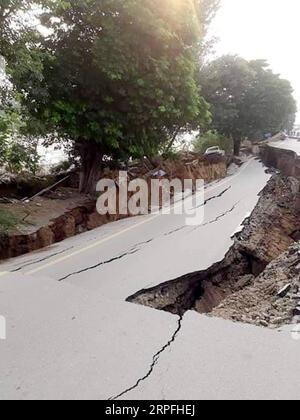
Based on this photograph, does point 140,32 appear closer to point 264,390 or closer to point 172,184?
point 172,184

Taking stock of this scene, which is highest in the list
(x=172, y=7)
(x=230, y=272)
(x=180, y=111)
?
(x=172, y=7)

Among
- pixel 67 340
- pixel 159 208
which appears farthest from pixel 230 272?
pixel 159 208

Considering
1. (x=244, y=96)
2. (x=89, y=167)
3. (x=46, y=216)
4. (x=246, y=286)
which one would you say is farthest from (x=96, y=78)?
(x=244, y=96)

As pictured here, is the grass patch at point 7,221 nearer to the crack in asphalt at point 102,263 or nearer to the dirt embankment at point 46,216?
the dirt embankment at point 46,216

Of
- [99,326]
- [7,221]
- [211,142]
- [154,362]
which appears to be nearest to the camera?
[154,362]

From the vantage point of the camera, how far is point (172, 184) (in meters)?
14.8

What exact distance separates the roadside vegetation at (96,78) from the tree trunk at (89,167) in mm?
33

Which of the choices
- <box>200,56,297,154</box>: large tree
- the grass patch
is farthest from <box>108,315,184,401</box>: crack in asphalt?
<box>200,56,297,154</box>: large tree

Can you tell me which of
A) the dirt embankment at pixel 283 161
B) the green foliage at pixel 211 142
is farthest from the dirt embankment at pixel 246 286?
the green foliage at pixel 211 142

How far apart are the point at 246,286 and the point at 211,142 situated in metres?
26.8

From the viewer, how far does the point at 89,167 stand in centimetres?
1181

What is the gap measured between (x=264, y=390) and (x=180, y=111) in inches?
372

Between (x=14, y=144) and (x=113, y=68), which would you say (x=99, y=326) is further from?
(x=113, y=68)

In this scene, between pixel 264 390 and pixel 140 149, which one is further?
pixel 140 149
